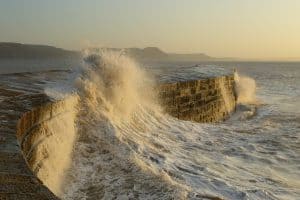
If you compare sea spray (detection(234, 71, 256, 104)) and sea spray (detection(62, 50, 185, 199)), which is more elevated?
sea spray (detection(62, 50, 185, 199))

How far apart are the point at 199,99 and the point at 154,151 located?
24.2 feet

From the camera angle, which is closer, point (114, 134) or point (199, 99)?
point (114, 134)

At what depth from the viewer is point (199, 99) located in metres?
14.2

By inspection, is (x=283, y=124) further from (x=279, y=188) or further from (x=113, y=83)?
Result: (x=279, y=188)

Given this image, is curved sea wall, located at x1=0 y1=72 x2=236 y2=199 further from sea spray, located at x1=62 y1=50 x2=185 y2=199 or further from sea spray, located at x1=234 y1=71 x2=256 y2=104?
sea spray, located at x1=234 y1=71 x2=256 y2=104

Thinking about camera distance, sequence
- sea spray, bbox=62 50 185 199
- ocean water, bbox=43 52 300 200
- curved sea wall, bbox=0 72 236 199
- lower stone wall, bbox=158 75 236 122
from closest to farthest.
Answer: curved sea wall, bbox=0 72 236 199 < sea spray, bbox=62 50 185 199 < ocean water, bbox=43 52 300 200 < lower stone wall, bbox=158 75 236 122

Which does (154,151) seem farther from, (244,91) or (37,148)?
(244,91)

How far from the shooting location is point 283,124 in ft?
Answer: 41.5

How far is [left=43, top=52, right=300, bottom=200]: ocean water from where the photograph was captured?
508 cm

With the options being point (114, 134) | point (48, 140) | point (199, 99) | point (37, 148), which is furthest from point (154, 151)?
point (199, 99)

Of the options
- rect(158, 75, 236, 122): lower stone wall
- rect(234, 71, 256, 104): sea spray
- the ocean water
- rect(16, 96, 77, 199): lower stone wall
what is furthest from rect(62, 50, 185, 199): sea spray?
rect(234, 71, 256, 104): sea spray

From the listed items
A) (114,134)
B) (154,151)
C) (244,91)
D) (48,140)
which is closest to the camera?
(48,140)

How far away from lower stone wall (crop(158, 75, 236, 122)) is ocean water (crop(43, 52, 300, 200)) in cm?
64

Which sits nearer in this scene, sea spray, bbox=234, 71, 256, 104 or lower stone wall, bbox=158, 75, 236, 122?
lower stone wall, bbox=158, 75, 236, 122
